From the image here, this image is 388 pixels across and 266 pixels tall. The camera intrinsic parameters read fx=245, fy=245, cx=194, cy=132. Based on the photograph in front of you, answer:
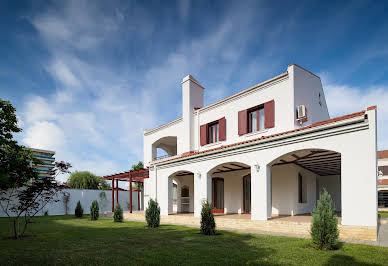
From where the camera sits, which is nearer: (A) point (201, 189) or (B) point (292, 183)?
(B) point (292, 183)

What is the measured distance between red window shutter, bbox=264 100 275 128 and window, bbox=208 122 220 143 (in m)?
3.68

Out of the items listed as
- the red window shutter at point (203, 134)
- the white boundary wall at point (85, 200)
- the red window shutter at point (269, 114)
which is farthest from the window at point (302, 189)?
the white boundary wall at point (85, 200)

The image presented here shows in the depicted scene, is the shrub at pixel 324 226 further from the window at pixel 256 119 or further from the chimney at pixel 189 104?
the chimney at pixel 189 104

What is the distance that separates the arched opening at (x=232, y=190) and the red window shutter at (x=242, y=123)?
2.04 metres

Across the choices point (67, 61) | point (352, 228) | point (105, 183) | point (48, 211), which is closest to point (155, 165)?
point (67, 61)

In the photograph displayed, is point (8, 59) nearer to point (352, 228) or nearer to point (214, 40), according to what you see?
point (214, 40)

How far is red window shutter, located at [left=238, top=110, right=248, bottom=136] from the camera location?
14.1 metres

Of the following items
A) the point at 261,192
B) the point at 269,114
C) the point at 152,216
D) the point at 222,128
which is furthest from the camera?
the point at 222,128

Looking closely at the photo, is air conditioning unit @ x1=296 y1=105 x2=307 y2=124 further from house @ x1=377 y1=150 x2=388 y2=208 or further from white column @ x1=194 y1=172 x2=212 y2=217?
house @ x1=377 y1=150 x2=388 y2=208

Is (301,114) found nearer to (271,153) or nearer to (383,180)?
(271,153)

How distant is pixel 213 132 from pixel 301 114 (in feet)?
19.7

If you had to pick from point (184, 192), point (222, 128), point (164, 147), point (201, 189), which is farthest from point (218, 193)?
point (164, 147)

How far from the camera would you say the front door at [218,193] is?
1645 cm

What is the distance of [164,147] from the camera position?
22.8 m
